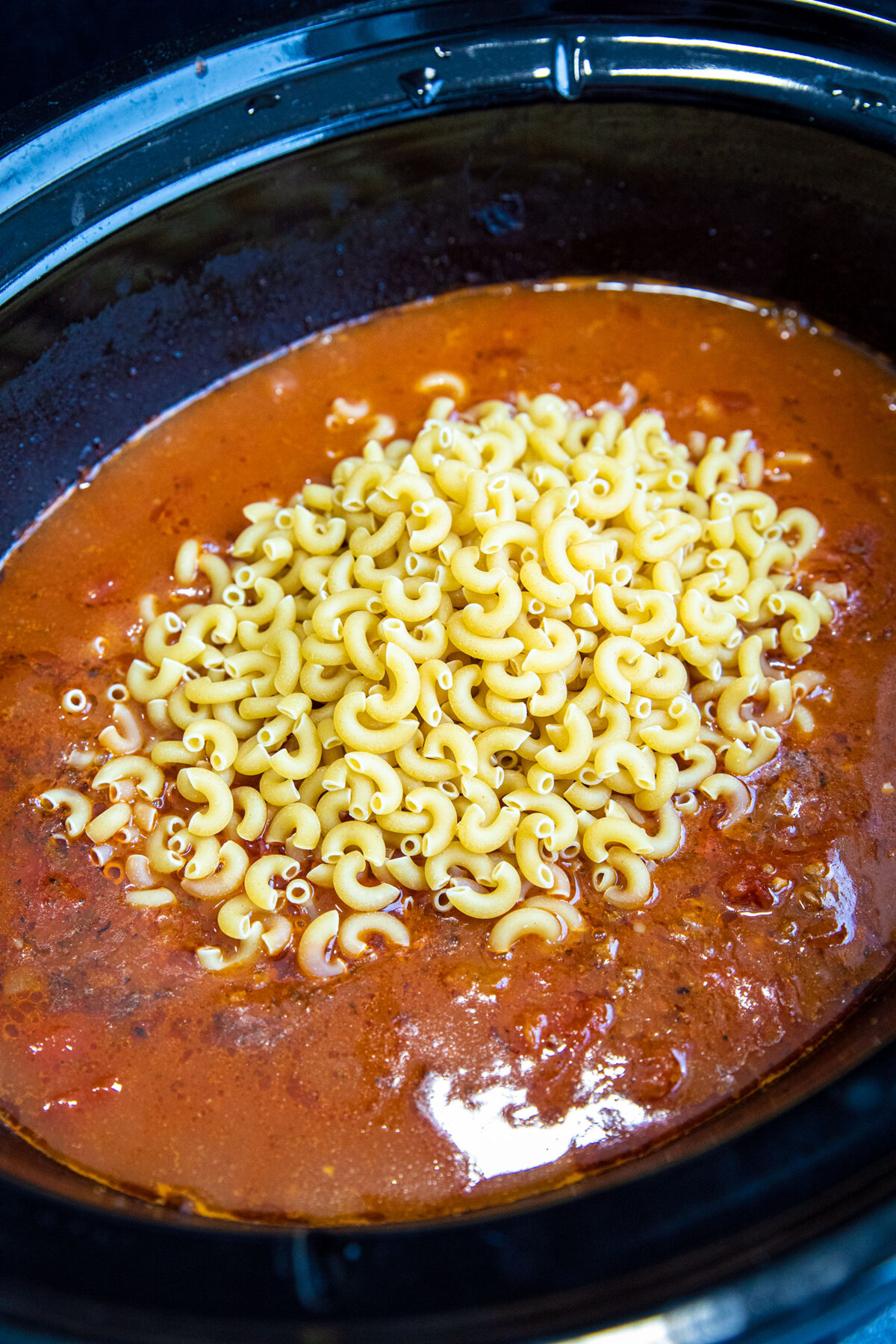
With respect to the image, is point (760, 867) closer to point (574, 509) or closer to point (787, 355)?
point (574, 509)

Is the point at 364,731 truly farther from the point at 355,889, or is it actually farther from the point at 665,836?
the point at 665,836

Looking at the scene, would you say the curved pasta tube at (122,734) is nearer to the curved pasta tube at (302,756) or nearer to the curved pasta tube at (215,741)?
the curved pasta tube at (215,741)

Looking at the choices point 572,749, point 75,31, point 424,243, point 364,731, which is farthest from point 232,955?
point 75,31

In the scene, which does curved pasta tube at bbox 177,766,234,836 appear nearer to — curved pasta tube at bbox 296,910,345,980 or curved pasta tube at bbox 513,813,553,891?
curved pasta tube at bbox 296,910,345,980

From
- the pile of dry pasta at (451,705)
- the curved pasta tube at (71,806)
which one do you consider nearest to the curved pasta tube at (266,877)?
the pile of dry pasta at (451,705)

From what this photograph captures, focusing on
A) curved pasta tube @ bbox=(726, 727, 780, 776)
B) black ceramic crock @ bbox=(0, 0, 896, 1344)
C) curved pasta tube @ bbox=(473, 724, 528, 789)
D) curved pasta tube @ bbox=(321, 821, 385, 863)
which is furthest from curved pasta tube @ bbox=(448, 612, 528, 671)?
black ceramic crock @ bbox=(0, 0, 896, 1344)

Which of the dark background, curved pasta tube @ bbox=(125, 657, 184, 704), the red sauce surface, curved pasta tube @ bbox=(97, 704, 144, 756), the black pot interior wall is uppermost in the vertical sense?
the dark background
